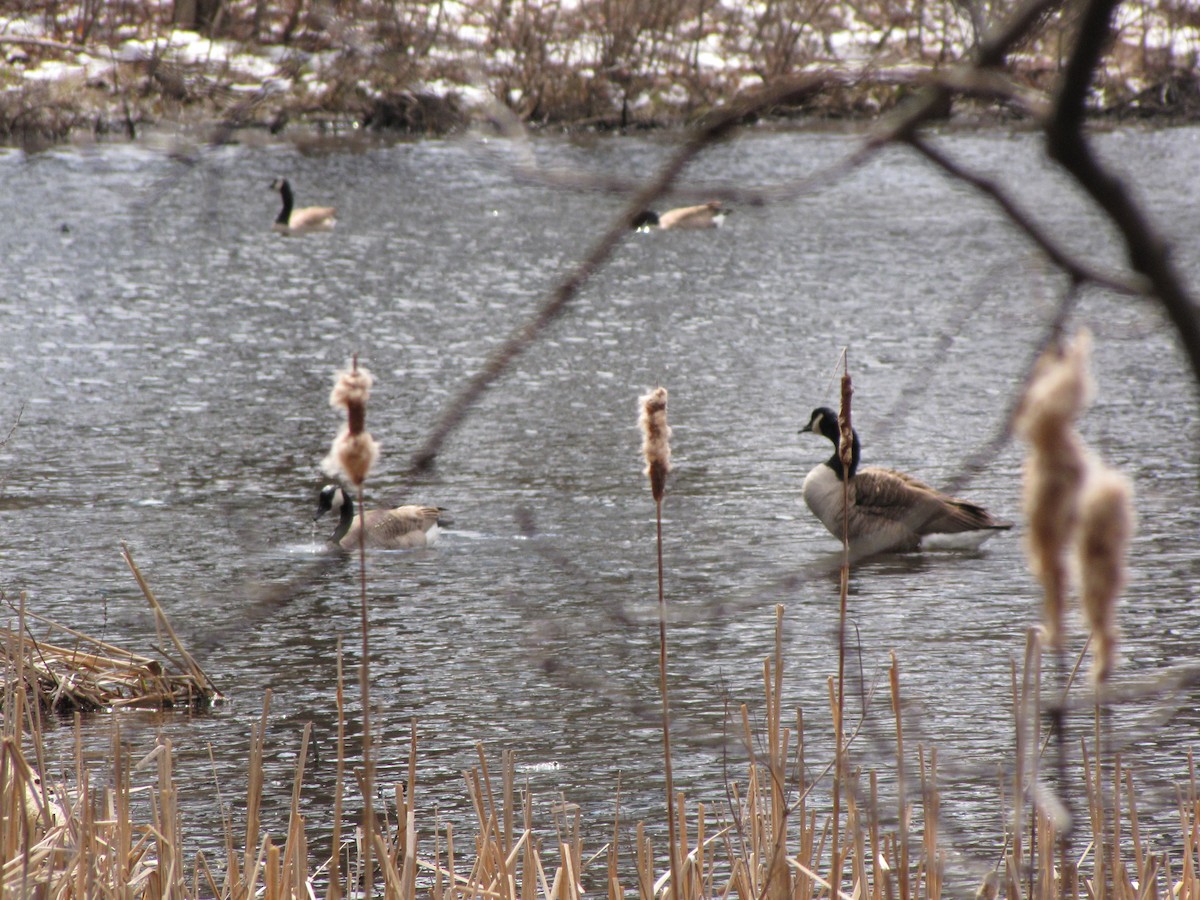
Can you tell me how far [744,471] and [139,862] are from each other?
862cm

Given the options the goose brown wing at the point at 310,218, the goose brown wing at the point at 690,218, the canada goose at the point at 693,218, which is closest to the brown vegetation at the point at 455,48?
the goose brown wing at the point at 310,218

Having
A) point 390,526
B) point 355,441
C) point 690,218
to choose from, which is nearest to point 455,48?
point 355,441

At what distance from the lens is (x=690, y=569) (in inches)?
377

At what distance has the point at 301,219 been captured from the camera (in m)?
23.9

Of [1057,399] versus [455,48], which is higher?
[455,48]

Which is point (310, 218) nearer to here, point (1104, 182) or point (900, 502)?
Answer: point (900, 502)

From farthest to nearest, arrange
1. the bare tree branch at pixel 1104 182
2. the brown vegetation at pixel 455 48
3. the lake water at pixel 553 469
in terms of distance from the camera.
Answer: the lake water at pixel 553 469 → the brown vegetation at pixel 455 48 → the bare tree branch at pixel 1104 182

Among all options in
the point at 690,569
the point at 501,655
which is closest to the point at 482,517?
the point at 690,569

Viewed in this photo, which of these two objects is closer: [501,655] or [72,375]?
[501,655]

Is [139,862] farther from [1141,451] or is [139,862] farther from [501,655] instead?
[1141,451]

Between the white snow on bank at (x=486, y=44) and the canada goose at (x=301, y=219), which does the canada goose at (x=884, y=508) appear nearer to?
the white snow on bank at (x=486, y=44)

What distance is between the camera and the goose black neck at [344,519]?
1039 centimetres

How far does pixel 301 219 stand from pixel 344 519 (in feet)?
46.5

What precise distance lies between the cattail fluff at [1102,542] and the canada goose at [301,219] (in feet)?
77.0
